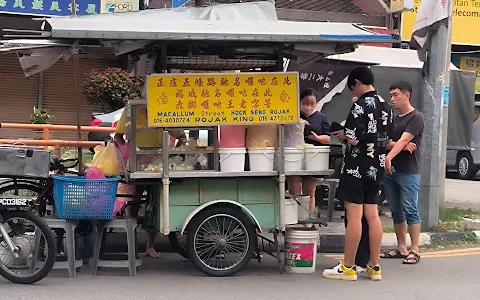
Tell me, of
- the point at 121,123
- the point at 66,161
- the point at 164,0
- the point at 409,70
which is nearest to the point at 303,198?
the point at 121,123

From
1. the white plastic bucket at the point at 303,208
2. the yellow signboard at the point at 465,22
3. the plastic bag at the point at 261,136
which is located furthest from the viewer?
the yellow signboard at the point at 465,22

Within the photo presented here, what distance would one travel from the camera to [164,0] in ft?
48.2

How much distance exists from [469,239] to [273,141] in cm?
351

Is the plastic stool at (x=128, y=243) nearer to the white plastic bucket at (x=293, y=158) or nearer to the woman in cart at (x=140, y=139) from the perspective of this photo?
the woman in cart at (x=140, y=139)

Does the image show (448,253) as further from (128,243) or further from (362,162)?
(128,243)

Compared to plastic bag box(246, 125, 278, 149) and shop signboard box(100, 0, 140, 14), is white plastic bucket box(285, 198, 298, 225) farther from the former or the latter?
shop signboard box(100, 0, 140, 14)

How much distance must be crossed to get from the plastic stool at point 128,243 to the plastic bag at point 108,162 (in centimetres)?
46

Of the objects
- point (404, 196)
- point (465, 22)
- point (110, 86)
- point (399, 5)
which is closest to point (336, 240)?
point (404, 196)

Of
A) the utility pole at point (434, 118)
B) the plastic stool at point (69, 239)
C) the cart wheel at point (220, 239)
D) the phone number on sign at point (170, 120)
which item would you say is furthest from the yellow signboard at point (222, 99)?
the utility pole at point (434, 118)

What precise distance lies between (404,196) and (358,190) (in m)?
1.16

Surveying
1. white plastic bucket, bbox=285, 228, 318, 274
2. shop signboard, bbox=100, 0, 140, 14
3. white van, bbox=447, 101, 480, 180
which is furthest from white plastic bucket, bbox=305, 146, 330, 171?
white van, bbox=447, 101, 480, 180

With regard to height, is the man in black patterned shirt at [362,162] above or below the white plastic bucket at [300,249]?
above

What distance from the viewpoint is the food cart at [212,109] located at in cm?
564

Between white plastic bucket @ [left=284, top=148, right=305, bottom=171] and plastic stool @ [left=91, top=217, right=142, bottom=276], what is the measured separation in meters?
1.53
